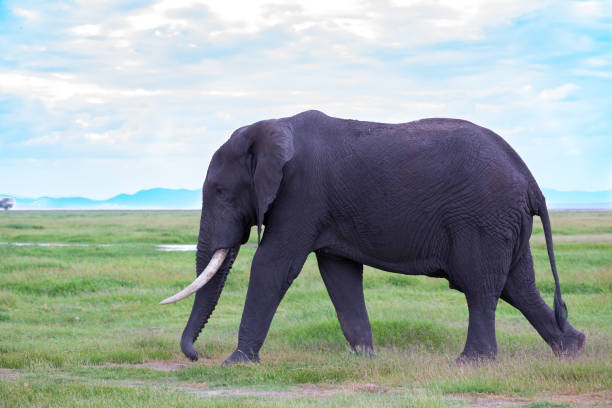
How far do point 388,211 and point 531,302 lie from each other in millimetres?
1974

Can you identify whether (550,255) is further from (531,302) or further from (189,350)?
(189,350)

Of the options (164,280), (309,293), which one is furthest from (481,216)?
(164,280)

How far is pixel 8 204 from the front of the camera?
143m

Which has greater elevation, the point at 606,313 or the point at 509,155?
the point at 509,155

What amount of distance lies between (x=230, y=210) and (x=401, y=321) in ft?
10.9

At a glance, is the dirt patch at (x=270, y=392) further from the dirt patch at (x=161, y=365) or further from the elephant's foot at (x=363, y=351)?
the elephant's foot at (x=363, y=351)

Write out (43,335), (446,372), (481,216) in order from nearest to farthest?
(446,372), (481,216), (43,335)

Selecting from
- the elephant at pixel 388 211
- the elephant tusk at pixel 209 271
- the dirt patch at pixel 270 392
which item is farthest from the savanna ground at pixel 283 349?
the elephant tusk at pixel 209 271

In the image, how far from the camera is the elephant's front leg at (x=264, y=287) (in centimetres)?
898

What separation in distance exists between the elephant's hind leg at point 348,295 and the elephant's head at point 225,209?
1009mm

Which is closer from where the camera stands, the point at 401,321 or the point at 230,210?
the point at 230,210

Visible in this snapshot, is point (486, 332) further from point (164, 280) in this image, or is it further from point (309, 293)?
point (164, 280)

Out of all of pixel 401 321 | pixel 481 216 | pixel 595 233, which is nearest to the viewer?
pixel 481 216

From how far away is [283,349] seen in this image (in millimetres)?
10523
